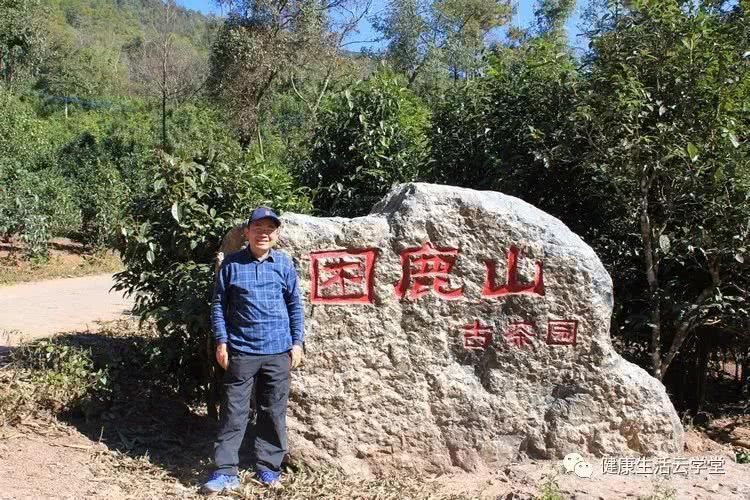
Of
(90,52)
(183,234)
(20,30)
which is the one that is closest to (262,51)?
(20,30)

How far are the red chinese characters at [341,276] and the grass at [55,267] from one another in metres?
8.13

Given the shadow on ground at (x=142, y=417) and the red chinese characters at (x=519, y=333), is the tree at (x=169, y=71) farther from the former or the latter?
the red chinese characters at (x=519, y=333)

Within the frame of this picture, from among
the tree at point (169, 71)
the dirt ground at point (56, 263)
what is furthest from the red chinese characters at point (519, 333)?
the tree at point (169, 71)

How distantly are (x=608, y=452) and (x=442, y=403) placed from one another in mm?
1000

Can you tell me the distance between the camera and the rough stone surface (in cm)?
372

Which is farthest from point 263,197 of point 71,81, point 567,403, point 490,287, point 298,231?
point 71,81

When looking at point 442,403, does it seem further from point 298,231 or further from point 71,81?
point 71,81

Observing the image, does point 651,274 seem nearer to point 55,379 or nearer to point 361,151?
point 361,151

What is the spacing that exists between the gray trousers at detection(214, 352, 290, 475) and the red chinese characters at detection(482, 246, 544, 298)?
1.19 m

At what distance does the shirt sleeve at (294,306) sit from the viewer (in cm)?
349

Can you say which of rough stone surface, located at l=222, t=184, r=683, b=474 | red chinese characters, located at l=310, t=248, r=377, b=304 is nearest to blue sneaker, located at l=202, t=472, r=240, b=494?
rough stone surface, located at l=222, t=184, r=683, b=474

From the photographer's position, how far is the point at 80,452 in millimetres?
3738

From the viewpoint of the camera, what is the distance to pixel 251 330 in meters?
3.39

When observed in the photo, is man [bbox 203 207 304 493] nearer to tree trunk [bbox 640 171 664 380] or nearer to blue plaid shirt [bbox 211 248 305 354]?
blue plaid shirt [bbox 211 248 305 354]
